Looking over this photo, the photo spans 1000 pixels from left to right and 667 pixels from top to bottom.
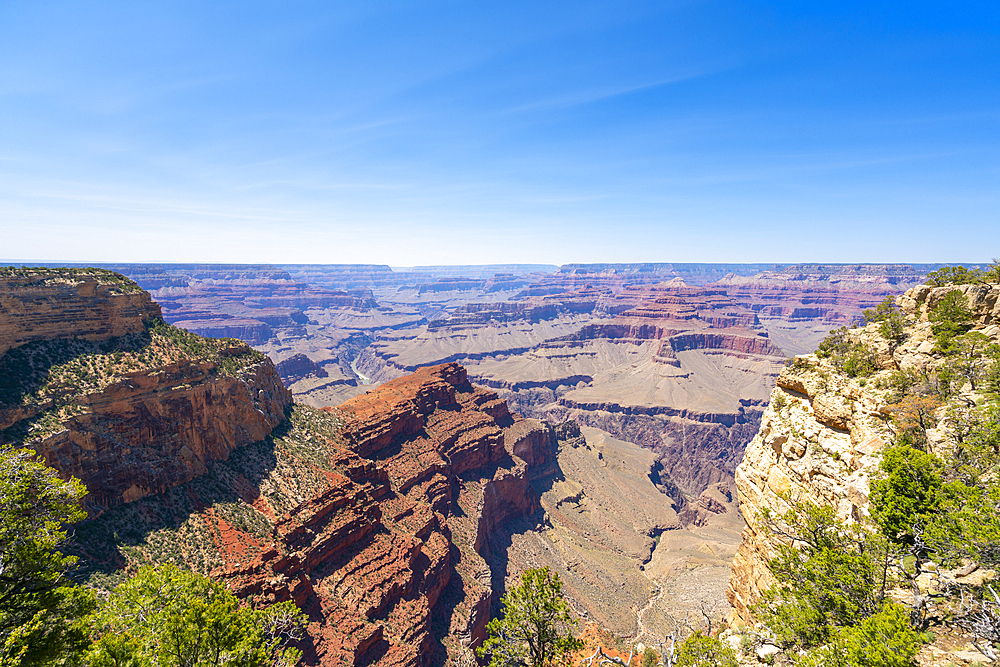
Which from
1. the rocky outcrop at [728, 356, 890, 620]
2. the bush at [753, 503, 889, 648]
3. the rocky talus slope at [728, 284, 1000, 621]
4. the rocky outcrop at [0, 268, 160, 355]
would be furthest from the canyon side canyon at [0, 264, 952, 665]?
the bush at [753, 503, 889, 648]

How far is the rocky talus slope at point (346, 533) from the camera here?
121ft

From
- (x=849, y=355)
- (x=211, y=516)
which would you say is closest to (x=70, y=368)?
(x=211, y=516)

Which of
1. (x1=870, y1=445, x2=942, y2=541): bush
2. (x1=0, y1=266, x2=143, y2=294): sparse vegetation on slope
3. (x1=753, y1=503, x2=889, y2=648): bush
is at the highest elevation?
(x1=0, y1=266, x2=143, y2=294): sparse vegetation on slope

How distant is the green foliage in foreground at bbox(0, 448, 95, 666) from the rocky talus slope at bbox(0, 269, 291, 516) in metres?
27.5

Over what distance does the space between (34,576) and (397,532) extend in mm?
42872

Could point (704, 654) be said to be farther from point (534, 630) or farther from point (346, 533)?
point (346, 533)

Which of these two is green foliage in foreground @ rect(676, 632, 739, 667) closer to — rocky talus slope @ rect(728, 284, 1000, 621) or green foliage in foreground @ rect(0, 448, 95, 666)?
rocky talus slope @ rect(728, 284, 1000, 621)

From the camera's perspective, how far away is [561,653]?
19906 mm

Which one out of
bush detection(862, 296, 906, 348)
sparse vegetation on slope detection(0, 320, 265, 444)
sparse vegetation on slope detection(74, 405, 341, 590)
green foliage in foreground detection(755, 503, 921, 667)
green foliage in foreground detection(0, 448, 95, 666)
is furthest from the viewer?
sparse vegetation on slope detection(0, 320, 265, 444)

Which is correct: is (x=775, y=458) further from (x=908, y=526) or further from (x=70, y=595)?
(x=70, y=595)

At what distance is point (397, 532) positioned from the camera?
52.9 m

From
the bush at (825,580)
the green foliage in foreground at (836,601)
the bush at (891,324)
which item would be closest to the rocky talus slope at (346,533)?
the bush at (825,580)

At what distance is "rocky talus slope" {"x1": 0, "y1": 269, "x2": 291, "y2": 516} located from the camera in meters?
36.0

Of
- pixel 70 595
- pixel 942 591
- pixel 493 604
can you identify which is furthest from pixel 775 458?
pixel 493 604
